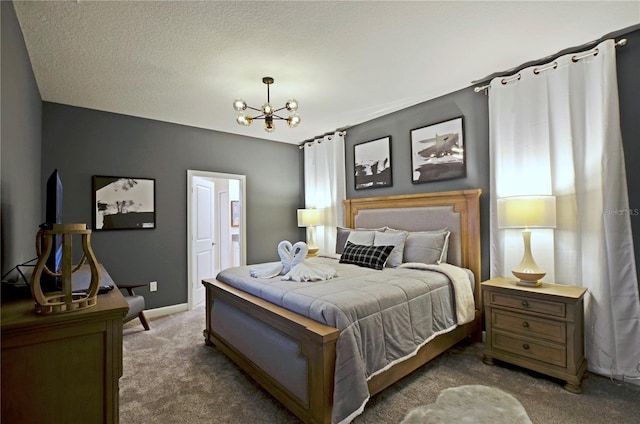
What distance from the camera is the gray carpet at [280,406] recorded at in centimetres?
196

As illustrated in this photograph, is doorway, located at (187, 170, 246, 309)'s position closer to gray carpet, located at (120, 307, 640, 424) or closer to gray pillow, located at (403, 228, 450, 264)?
gray carpet, located at (120, 307, 640, 424)

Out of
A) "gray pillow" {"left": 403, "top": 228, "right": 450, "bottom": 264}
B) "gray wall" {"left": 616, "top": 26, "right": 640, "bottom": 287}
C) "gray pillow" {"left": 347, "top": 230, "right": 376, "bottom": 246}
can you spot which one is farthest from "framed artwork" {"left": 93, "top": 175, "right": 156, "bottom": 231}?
"gray wall" {"left": 616, "top": 26, "right": 640, "bottom": 287}

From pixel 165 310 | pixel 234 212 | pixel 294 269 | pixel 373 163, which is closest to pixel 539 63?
pixel 373 163

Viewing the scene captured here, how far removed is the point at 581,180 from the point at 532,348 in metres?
1.42

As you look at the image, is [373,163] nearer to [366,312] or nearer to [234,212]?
[366,312]

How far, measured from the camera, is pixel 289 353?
6.54ft

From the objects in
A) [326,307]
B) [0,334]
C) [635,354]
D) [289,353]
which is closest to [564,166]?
[635,354]

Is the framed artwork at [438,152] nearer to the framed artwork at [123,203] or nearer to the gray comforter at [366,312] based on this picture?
the gray comforter at [366,312]

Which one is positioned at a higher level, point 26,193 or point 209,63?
point 209,63

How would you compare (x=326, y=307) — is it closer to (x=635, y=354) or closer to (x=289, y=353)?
(x=289, y=353)

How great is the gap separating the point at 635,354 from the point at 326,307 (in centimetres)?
236

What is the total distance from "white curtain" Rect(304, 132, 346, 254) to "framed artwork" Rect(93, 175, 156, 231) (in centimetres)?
244

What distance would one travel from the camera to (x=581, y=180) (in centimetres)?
252

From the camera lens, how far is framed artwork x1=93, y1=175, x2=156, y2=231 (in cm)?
375
